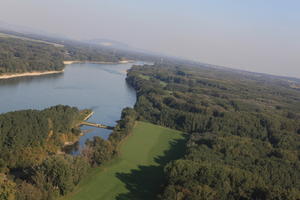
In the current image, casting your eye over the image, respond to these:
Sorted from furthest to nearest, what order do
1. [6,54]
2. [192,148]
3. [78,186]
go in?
[6,54]
[192,148]
[78,186]

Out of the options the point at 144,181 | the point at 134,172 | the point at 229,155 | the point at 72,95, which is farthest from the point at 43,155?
the point at 72,95

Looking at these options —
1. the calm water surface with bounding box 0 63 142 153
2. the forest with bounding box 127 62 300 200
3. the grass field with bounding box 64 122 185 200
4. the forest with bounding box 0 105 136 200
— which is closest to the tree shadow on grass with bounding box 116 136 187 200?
the grass field with bounding box 64 122 185 200

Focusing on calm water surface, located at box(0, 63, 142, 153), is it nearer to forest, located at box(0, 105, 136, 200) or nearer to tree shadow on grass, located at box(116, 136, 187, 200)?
forest, located at box(0, 105, 136, 200)

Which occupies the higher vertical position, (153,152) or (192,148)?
(192,148)

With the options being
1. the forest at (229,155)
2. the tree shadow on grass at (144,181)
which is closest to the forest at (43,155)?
the tree shadow on grass at (144,181)

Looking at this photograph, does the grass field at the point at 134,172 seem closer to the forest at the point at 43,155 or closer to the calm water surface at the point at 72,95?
the forest at the point at 43,155

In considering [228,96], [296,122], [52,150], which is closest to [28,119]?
[52,150]

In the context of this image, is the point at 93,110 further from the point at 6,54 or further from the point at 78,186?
the point at 6,54
